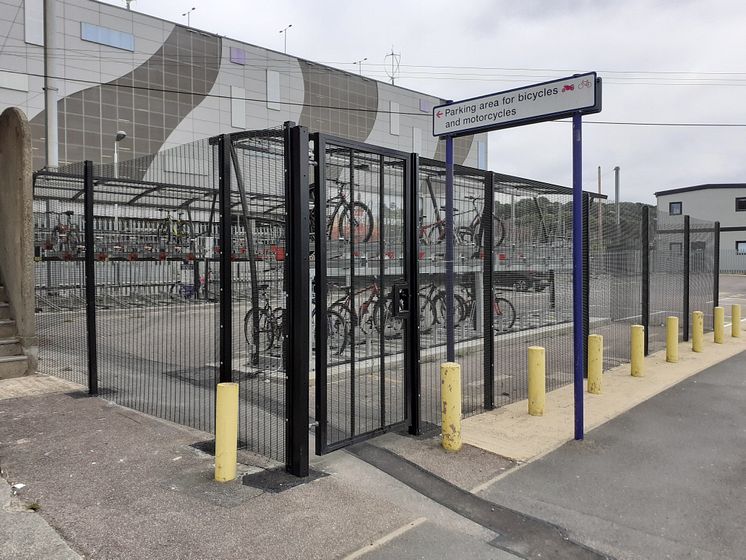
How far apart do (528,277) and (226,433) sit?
5.29m

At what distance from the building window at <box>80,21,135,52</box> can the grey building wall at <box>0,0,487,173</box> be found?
5cm

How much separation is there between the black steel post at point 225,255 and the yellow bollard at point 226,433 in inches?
26.8

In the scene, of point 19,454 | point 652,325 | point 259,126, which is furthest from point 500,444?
point 259,126

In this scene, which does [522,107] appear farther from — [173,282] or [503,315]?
[173,282]

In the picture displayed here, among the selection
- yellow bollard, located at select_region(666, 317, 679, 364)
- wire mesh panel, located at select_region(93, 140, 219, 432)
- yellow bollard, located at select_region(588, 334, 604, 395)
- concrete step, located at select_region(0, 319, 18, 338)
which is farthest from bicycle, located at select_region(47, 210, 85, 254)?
yellow bollard, located at select_region(666, 317, 679, 364)

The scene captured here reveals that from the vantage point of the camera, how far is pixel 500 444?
527cm

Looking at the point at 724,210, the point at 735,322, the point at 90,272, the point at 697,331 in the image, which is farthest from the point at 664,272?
the point at 724,210

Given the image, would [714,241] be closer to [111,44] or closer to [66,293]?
[66,293]

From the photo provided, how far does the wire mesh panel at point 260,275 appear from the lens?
484 centimetres

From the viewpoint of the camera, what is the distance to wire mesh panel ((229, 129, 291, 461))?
4836 millimetres

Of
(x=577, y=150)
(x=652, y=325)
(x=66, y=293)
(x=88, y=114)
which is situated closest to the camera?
(x=577, y=150)

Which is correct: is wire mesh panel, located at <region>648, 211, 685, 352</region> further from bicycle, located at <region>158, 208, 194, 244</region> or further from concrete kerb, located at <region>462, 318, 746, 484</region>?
bicycle, located at <region>158, 208, 194, 244</region>

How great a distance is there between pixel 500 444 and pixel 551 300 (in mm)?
4238

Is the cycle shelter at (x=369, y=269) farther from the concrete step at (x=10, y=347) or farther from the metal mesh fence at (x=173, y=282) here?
the concrete step at (x=10, y=347)
